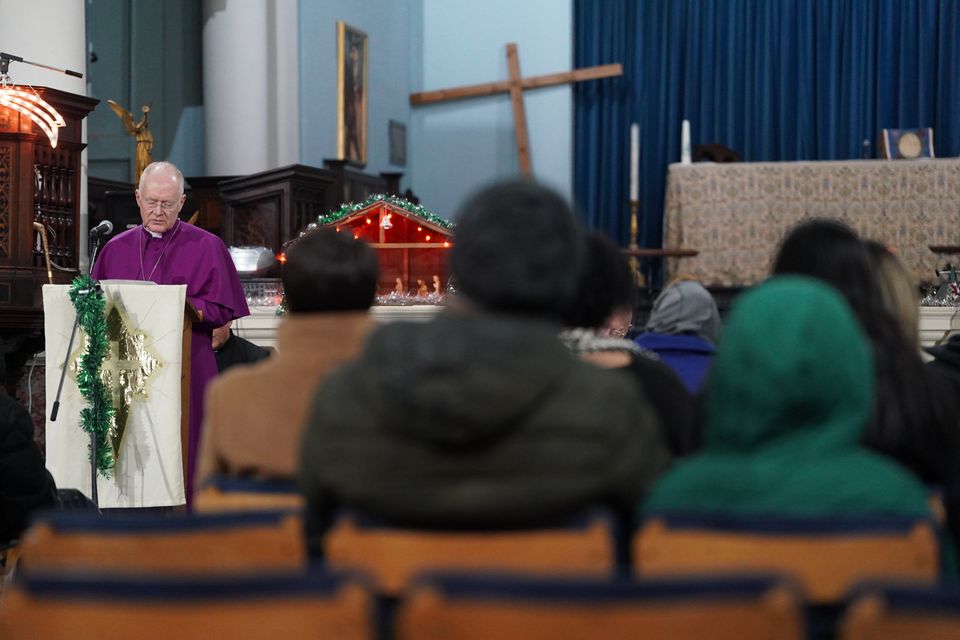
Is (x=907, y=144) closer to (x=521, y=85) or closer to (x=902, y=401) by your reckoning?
(x=521, y=85)

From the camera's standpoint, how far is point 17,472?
4016 mm

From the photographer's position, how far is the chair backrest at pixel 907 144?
36.8 ft

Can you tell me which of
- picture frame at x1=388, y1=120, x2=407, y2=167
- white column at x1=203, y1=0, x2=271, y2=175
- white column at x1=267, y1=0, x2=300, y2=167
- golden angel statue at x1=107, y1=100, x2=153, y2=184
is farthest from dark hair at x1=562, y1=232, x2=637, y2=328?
picture frame at x1=388, y1=120, x2=407, y2=167

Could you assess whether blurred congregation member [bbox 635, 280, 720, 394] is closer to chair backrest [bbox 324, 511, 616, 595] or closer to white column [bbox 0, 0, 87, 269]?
chair backrest [bbox 324, 511, 616, 595]

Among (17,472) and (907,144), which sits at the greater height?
(907,144)

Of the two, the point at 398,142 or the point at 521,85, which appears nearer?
the point at 521,85

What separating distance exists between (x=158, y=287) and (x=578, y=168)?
8.75m

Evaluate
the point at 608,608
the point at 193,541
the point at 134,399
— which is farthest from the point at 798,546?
the point at 134,399

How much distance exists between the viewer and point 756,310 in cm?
199

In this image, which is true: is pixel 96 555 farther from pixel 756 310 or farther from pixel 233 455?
pixel 756 310

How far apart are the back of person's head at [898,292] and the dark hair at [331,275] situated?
1.07m

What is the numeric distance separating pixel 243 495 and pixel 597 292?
35.2 inches

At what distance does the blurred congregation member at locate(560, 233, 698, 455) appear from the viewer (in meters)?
2.80

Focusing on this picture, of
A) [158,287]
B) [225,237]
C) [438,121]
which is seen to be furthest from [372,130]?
[158,287]
